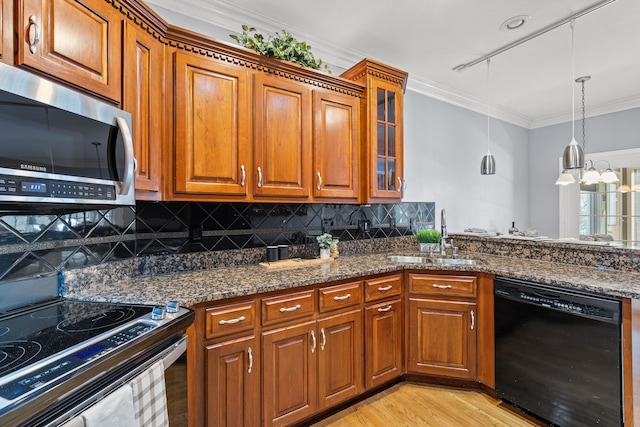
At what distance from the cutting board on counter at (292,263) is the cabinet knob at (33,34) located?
1.58 m

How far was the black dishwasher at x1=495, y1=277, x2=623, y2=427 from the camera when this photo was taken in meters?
1.62

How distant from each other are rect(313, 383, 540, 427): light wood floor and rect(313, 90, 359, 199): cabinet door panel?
152 centimetres

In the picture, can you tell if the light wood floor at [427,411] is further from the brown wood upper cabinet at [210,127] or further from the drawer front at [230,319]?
the brown wood upper cabinet at [210,127]

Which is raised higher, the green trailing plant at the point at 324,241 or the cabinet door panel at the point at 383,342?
the green trailing plant at the point at 324,241

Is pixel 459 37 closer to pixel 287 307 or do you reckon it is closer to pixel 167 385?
pixel 287 307

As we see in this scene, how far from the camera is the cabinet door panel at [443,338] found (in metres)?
2.24

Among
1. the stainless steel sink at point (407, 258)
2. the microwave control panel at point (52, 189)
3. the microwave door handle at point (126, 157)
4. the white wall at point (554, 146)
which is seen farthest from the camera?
the white wall at point (554, 146)

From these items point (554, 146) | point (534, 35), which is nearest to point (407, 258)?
point (534, 35)

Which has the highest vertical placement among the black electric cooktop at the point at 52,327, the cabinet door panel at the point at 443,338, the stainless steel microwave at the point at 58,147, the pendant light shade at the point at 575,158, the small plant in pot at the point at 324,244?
the pendant light shade at the point at 575,158

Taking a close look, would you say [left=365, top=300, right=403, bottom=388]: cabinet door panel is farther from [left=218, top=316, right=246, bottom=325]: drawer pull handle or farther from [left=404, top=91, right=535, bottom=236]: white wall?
[left=404, top=91, right=535, bottom=236]: white wall

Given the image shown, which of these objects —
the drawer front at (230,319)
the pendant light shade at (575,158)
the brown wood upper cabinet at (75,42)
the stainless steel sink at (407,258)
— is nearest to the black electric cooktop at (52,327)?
the drawer front at (230,319)

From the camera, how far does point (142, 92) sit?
156 centimetres

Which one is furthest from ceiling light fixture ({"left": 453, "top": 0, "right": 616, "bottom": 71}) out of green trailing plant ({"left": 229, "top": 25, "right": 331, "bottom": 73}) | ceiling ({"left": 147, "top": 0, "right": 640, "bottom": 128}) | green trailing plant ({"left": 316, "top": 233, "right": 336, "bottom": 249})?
green trailing plant ({"left": 316, "top": 233, "right": 336, "bottom": 249})

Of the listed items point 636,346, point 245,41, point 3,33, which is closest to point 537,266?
point 636,346
